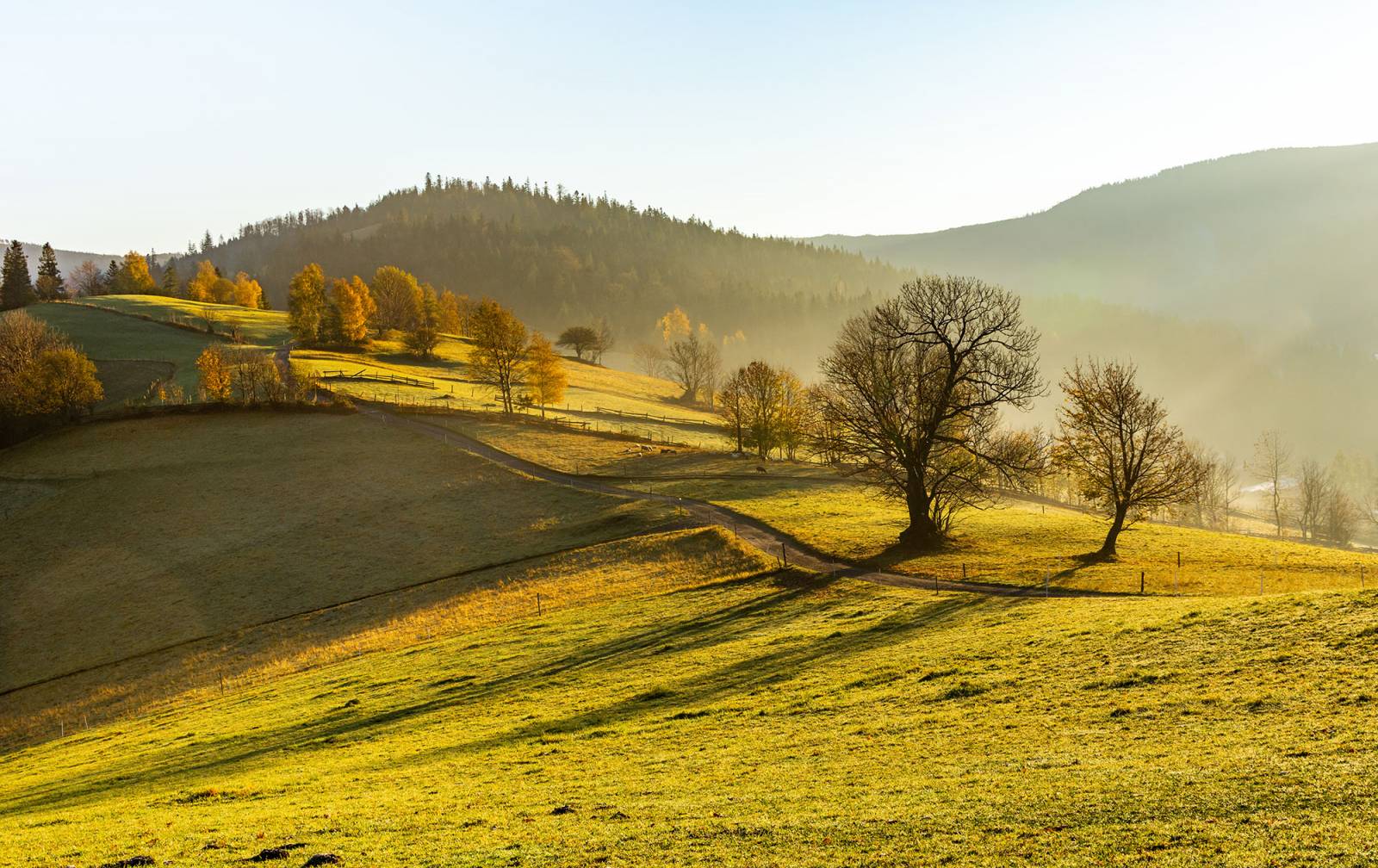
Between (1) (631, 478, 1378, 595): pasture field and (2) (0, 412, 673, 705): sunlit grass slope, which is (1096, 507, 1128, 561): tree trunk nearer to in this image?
(1) (631, 478, 1378, 595): pasture field

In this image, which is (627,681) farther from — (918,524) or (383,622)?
(918,524)

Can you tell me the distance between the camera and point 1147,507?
57.0 meters

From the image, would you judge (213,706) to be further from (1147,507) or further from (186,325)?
(186,325)

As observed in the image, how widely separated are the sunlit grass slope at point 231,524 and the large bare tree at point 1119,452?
34.6 metres

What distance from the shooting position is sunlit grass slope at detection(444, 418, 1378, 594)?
47812 mm

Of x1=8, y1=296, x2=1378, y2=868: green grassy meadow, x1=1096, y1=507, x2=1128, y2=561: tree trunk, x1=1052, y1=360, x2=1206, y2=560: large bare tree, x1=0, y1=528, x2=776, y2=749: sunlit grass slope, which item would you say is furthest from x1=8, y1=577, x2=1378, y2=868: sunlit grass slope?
x1=1052, y1=360, x2=1206, y2=560: large bare tree

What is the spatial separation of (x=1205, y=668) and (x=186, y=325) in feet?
558

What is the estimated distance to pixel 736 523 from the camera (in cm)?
6944

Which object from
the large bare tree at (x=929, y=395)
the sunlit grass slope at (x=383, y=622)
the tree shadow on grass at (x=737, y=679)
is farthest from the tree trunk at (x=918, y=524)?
the tree shadow on grass at (x=737, y=679)

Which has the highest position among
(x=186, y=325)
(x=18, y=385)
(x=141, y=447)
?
(x=186, y=325)

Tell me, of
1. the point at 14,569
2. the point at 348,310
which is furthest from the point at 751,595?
the point at 348,310

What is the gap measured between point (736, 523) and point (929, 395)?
20.4 m

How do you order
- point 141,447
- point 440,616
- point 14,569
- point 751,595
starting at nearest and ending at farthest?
point 751,595 < point 440,616 < point 14,569 < point 141,447

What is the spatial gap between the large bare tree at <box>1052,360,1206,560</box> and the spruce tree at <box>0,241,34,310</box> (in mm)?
199429
